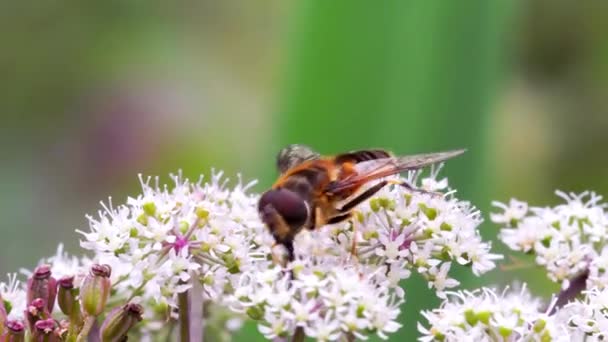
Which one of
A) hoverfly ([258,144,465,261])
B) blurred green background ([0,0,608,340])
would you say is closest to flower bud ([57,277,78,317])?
hoverfly ([258,144,465,261])

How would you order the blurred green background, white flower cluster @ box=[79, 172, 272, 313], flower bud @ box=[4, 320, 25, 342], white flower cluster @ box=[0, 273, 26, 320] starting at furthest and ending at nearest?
the blurred green background
white flower cluster @ box=[0, 273, 26, 320]
white flower cluster @ box=[79, 172, 272, 313]
flower bud @ box=[4, 320, 25, 342]

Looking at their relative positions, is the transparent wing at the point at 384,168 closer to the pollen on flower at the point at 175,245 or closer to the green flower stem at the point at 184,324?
the pollen on flower at the point at 175,245

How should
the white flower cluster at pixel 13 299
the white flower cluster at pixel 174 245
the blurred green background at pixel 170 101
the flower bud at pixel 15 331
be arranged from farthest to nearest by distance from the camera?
the blurred green background at pixel 170 101, the white flower cluster at pixel 13 299, the white flower cluster at pixel 174 245, the flower bud at pixel 15 331

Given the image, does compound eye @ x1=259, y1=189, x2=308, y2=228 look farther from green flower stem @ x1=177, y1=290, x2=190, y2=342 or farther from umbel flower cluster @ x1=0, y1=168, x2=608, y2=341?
green flower stem @ x1=177, y1=290, x2=190, y2=342

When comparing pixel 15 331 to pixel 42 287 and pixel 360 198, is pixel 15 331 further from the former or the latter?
pixel 360 198

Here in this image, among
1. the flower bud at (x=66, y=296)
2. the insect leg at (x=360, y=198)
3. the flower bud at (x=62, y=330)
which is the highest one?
the insect leg at (x=360, y=198)

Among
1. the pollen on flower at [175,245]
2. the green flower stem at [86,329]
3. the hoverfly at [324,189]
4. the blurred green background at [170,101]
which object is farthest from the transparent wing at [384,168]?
the blurred green background at [170,101]

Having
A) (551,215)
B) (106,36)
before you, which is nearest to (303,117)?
(551,215)
